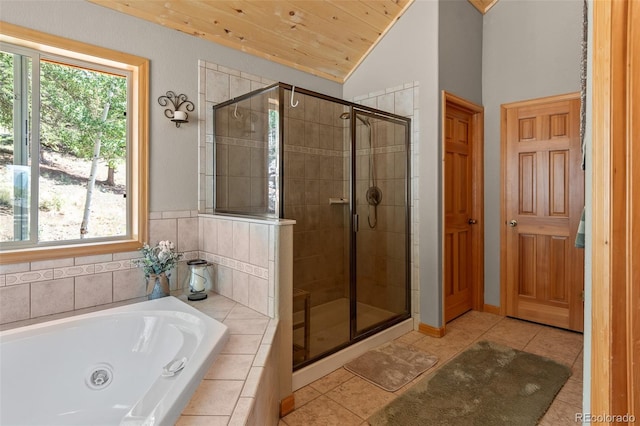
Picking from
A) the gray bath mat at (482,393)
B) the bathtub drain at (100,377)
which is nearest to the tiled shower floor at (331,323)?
the gray bath mat at (482,393)

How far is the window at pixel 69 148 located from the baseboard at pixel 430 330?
2.36 metres

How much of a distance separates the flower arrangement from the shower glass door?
1337 mm

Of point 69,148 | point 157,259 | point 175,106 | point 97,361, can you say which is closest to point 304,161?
point 175,106

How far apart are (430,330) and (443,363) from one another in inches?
19.1

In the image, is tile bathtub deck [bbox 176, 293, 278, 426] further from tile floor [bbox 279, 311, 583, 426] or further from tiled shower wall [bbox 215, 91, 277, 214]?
tiled shower wall [bbox 215, 91, 277, 214]

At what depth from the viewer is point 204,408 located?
3.60 feet

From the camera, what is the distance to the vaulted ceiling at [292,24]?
7.45 ft

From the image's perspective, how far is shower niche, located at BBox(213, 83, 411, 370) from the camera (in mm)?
2176

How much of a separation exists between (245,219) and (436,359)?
→ 67.7 inches

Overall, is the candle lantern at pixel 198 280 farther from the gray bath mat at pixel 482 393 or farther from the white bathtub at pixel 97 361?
the gray bath mat at pixel 482 393

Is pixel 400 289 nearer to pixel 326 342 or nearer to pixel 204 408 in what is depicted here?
pixel 326 342

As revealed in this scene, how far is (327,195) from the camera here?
8.73 ft

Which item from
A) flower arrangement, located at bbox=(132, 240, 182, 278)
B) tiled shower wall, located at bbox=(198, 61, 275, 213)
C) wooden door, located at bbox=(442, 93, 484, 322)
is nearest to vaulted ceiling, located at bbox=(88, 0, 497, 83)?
tiled shower wall, located at bbox=(198, 61, 275, 213)

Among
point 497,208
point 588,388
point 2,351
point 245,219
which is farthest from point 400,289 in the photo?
point 2,351
